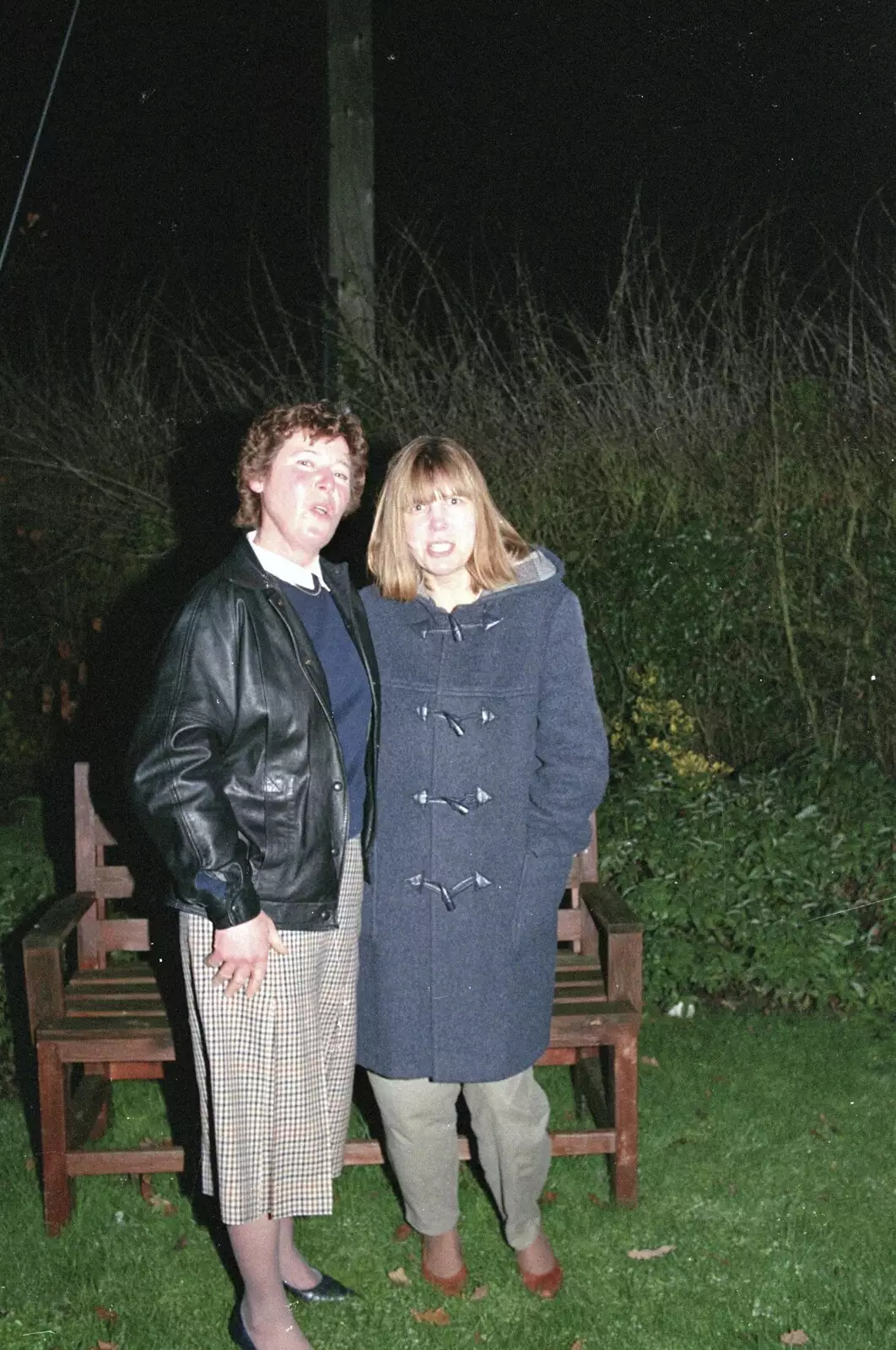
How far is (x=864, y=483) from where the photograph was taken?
598 centimetres

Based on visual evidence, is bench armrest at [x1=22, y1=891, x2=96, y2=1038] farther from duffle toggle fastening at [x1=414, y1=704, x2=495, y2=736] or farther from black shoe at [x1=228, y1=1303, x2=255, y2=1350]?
duffle toggle fastening at [x1=414, y1=704, x2=495, y2=736]

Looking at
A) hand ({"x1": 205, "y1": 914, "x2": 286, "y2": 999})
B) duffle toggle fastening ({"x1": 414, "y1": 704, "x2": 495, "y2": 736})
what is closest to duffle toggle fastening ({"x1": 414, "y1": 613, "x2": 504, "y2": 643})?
duffle toggle fastening ({"x1": 414, "y1": 704, "x2": 495, "y2": 736})

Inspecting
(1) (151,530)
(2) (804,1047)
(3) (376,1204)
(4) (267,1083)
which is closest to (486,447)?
(1) (151,530)

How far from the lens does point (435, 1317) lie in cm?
333

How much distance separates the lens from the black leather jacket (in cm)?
277

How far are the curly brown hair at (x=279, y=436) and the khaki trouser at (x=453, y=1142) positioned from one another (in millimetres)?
1379

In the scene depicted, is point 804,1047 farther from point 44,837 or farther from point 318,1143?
point 44,837

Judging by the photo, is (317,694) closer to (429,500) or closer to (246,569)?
(246,569)

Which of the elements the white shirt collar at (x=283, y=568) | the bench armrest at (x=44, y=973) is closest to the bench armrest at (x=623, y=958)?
the white shirt collar at (x=283, y=568)

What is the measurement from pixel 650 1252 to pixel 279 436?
2273 millimetres

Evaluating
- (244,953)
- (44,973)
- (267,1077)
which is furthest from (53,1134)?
(244,953)

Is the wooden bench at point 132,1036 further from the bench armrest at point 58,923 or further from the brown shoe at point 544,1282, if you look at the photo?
the brown shoe at point 544,1282

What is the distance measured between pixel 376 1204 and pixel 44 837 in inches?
91.4

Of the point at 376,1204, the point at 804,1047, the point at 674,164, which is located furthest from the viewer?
the point at 674,164
